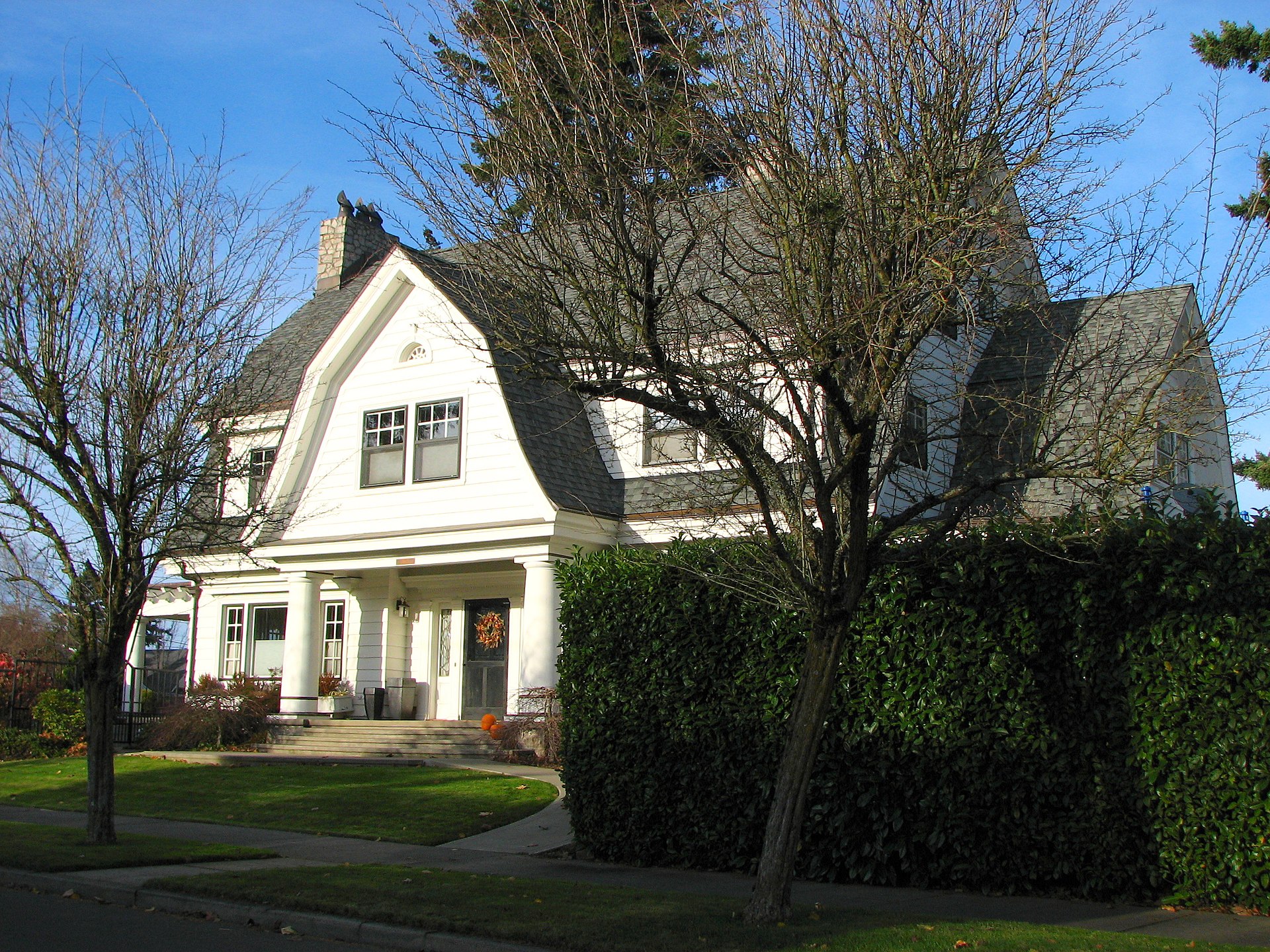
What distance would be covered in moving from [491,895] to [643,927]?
166cm

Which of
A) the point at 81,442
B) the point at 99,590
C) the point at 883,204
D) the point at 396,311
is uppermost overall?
the point at 396,311

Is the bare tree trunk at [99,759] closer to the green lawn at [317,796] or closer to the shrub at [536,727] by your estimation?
the green lawn at [317,796]

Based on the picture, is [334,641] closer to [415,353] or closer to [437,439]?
[437,439]

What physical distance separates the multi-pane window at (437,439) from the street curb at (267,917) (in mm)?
9899

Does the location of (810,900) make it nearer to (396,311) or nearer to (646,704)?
(646,704)

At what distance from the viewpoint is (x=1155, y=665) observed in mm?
8484

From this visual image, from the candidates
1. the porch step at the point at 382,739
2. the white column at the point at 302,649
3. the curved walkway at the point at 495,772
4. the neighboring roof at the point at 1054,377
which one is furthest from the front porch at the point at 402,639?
the neighboring roof at the point at 1054,377

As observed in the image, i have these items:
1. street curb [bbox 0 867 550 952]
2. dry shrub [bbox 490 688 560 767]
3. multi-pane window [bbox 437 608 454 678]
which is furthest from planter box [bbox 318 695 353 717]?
street curb [bbox 0 867 550 952]

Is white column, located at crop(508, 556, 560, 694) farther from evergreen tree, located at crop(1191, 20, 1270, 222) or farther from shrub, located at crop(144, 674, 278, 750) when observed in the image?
evergreen tree, located at crop(1191, 20, 1270, 222)

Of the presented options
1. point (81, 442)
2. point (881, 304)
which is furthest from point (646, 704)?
point (81, 442)

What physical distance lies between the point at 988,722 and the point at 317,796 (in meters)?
9.04

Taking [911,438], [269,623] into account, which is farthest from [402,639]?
[911,438]

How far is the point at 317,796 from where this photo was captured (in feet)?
48.2

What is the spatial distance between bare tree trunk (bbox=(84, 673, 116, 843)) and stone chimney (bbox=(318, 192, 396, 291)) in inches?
648
